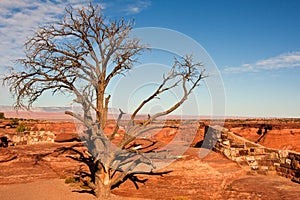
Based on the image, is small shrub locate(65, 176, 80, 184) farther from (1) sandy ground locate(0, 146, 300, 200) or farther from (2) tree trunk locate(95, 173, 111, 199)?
(2) tree trunk locate(95, 173, 111, 199)

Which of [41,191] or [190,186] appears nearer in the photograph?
[190,186]

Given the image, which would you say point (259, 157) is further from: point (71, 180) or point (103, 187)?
point (71, 180)

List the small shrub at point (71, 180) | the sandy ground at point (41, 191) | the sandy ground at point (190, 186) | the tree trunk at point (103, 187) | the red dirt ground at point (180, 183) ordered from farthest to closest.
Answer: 1. the small shrub at point (71, 180)
2. the sandy ground at point (41, 191)
3. the tree trunk at point (103, 187)
4. the red dirt ground at point (180, 183)
5. the sandy ground at point (190, 186)

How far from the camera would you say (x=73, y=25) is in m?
10.4

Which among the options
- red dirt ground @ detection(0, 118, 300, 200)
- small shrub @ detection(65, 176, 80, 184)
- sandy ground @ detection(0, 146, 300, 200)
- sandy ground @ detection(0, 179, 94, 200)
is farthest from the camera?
small shrub @ detection(65, 176, 80, 184)

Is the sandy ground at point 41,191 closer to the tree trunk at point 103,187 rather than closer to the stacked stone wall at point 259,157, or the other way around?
the tree trunk at point 103,187

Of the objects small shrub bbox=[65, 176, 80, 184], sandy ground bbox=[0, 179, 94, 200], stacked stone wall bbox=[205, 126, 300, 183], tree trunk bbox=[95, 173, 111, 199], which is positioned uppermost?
stacked stone wall bbox=[205, 126, 300, 183]

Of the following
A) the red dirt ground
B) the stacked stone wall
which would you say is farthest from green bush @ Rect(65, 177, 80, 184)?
the stacked stone wall

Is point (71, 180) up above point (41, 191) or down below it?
above

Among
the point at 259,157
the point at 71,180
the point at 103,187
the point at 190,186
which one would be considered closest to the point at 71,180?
the point at 71,180

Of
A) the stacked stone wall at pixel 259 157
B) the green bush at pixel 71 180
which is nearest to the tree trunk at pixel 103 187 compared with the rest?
the green bush at pixel 71 180

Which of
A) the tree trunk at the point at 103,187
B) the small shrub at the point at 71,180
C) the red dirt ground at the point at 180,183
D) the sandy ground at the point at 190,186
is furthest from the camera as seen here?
the small shrub at the point at 71,180

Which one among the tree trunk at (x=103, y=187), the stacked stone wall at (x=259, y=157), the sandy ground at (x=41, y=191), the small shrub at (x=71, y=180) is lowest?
the sandy ground at (x=41, y=191)

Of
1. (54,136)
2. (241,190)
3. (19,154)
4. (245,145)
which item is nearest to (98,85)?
(241,190)
